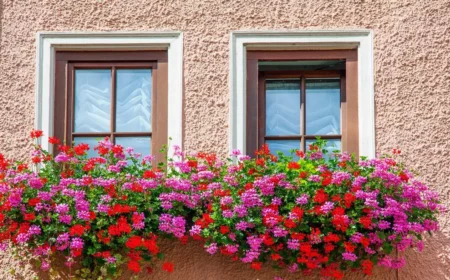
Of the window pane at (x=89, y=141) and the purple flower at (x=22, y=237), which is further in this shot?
the window pane at (x=89, y=141)

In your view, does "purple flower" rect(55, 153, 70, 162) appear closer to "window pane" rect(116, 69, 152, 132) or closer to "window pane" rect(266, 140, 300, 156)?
"window pane" rect(116, 69, 152, 132)

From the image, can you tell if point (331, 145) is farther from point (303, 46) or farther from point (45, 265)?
point (45, 265)

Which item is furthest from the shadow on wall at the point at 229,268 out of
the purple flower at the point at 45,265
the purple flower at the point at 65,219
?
the purple flower at the point at 65,219

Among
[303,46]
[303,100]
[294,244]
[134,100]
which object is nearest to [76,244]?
[294,244]

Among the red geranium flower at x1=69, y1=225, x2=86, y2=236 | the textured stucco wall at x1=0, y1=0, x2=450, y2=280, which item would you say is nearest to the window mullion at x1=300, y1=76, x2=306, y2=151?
the textured stucco wall at x1=0, y1=0, x2=450, y2=280

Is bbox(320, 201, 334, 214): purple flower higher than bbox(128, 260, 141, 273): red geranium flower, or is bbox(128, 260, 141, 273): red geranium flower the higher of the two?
bbox(320, 201, 334, 214): purple flower

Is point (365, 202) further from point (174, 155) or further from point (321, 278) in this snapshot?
point (174, 155)

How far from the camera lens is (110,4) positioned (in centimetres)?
981

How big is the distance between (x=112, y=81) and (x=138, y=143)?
Result: 58cm

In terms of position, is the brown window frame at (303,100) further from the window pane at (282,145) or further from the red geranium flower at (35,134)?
the red geranium flower at (35,134)

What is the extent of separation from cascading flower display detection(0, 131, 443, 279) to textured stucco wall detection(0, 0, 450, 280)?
54cm

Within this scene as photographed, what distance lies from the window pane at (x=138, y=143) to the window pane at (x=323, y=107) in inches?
53.0

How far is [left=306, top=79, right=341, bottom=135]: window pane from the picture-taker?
9852mm

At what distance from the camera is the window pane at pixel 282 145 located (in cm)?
979
